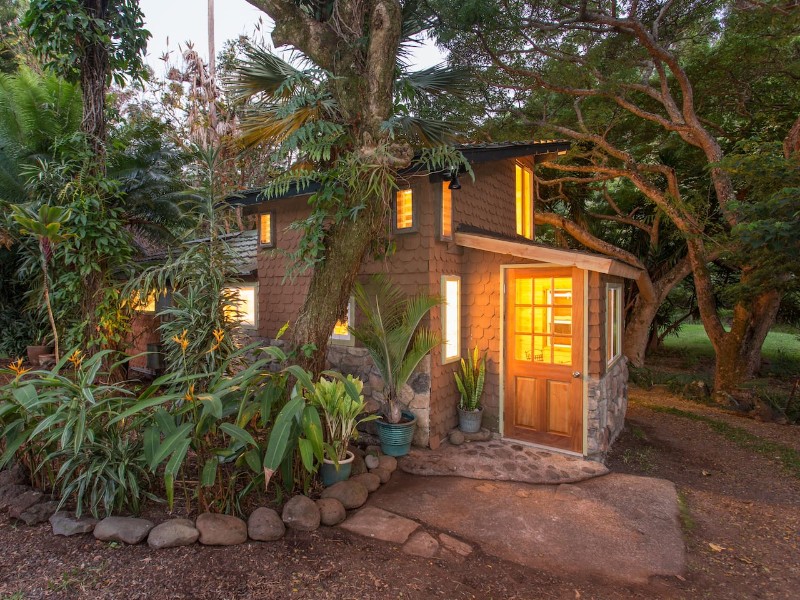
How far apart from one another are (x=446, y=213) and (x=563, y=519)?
3446 millimetres

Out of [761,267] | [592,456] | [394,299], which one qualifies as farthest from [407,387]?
[761,267]

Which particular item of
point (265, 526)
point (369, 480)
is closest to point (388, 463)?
point (369, 480)

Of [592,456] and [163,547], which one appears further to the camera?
[592,456]

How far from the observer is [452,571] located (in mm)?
2982

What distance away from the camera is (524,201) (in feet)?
25.0

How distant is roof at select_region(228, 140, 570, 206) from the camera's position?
531cm

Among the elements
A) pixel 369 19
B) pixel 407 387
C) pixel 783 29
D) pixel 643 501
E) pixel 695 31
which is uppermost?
pixel 695 31

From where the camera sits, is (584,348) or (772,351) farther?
(772,351)

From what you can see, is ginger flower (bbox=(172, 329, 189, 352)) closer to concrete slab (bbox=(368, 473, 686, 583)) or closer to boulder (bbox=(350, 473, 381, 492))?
boulder (bbox=(350, 473, 381, 492))

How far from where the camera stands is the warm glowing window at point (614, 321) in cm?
594

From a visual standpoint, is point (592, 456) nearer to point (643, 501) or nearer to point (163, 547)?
point (643, 501)

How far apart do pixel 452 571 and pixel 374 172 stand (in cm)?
339

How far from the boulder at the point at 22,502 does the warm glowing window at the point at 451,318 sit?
3.93m

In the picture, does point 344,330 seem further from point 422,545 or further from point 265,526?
point 422,545
